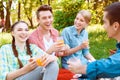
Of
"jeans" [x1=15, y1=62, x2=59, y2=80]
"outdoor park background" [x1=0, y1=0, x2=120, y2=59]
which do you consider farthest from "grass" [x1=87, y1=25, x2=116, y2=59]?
"jeans" [x1=15, y1=62, x2=59, y2=80]

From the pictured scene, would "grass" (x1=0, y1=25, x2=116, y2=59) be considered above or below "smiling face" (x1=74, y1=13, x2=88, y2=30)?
below

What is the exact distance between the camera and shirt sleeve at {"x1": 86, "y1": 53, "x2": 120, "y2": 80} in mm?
2281

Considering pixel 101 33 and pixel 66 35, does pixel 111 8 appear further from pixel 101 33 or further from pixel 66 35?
pixel 101 33

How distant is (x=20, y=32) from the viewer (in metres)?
3.79

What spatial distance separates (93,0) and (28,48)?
1315cm

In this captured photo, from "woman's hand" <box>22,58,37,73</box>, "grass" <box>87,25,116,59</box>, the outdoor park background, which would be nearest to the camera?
"woman's hand" <box>22,58,37,73</box>

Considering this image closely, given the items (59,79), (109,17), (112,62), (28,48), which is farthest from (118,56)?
(59,79)

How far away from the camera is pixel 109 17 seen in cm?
241

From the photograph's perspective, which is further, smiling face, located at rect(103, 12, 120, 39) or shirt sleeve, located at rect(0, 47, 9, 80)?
shirt sleeve, located at rect(0, 47, 9, 80)

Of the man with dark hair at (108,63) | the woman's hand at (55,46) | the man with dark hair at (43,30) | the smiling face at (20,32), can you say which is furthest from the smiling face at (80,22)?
the man with dark hair at (108,63)

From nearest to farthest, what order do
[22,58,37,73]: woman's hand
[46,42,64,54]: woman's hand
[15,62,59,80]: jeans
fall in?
[22,58,37,73]: woman's hand
[15,62,59,80]: jeans
[46,42,64,54]: woman's hand

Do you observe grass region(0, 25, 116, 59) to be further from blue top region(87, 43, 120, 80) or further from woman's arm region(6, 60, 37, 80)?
blue top region(87, 43, 120, 80)

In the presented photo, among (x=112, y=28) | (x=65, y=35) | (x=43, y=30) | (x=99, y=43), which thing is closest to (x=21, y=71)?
(x=43, y=30)

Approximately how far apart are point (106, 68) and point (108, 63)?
4 centimetres
